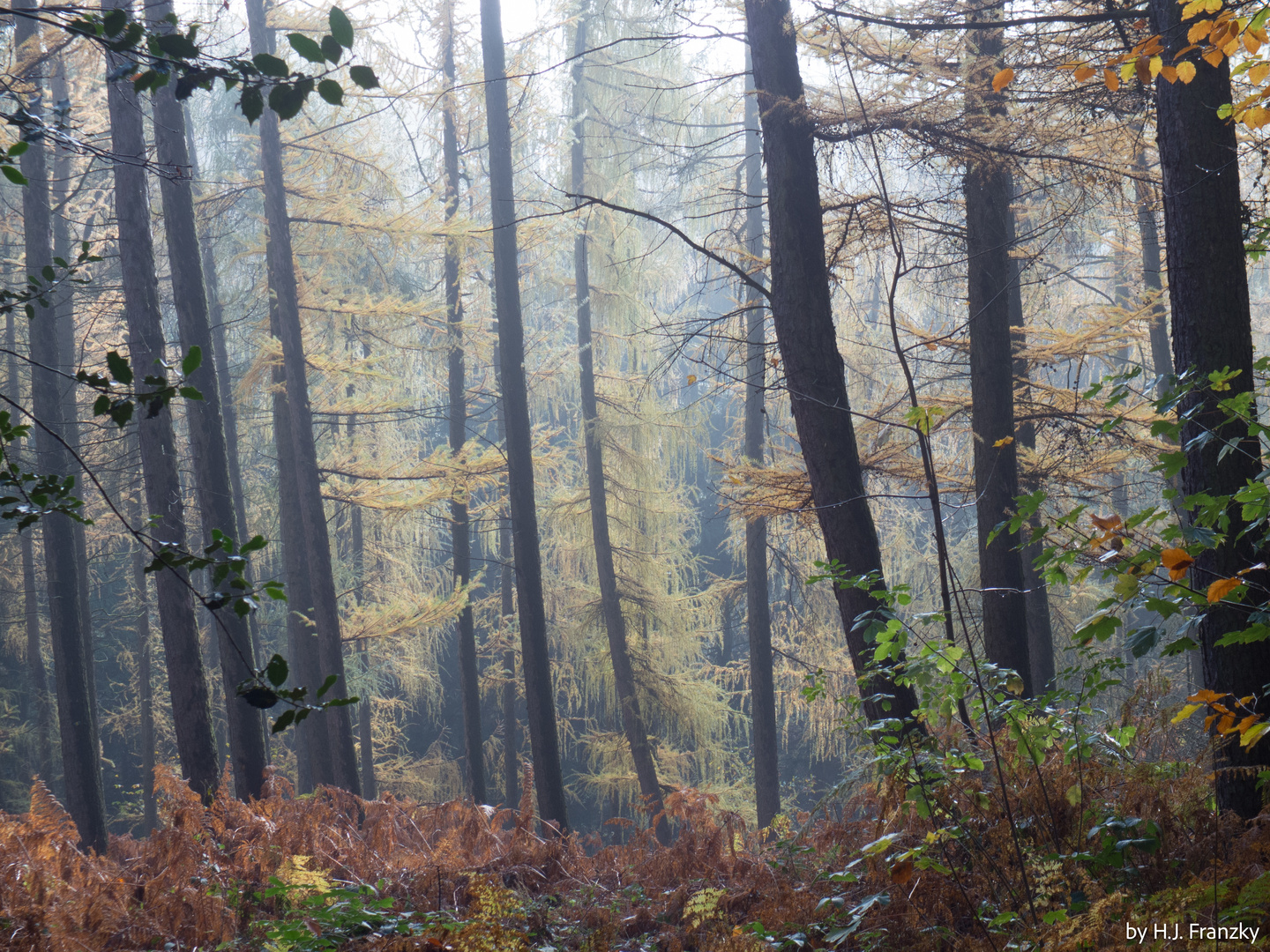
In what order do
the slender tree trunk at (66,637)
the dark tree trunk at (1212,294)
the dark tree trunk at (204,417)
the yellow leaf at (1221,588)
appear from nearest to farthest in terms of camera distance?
the yellow leaf at (1221,588)
the dark tree trunk at (1212,294)
the dark tree trunk at (204,417)
the slender tree trunk at (66,637)

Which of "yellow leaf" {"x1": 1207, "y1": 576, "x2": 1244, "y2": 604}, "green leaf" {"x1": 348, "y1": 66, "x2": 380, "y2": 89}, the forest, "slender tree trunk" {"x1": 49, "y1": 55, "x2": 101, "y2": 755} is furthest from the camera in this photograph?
"slender tree trunk" {"x1": 49, "y1": 55, "x2": 101, "y2": 755}

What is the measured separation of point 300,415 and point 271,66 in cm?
864

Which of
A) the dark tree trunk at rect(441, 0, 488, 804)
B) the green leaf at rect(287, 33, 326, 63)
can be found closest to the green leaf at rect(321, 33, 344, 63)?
the green leaf at rect(287, 33, 326, 63)

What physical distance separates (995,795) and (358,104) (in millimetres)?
10090

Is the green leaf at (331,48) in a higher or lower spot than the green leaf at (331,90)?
higher

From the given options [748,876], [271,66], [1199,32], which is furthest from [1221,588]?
[748,876]

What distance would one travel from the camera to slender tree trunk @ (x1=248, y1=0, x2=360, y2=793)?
9516mm

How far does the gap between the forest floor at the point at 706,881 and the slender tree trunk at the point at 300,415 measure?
421 cm

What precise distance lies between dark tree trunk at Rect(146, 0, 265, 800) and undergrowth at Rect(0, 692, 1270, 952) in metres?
2.39

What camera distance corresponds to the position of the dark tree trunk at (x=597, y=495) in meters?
12.8

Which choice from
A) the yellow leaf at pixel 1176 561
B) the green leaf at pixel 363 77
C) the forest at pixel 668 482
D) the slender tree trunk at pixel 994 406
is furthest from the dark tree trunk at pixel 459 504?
the yellow leaf at pixel 1176 561

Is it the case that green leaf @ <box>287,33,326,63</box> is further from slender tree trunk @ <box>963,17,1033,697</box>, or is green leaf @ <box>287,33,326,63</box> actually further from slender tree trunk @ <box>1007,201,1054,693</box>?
slender tree trunk @ <box>1007,201,1054,693</box>

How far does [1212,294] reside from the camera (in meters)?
3.55

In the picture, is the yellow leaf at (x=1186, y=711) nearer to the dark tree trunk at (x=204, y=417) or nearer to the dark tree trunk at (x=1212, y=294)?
the dark tree trunk at (x=1212, y=294)
